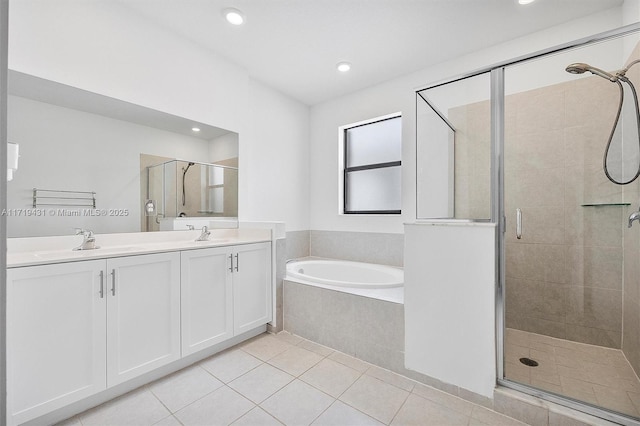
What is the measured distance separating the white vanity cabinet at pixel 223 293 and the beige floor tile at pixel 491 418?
164 centimetres

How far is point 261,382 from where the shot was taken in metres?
1.80

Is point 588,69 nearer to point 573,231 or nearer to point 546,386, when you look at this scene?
point 573,231

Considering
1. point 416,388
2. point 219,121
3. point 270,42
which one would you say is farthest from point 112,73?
point 416,388

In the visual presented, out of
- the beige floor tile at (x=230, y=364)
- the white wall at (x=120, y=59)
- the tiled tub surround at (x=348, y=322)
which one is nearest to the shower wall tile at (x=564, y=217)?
the tiled tub surround at (x=348, y=322)

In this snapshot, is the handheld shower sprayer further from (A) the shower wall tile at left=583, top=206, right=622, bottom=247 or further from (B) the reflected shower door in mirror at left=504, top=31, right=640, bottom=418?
(A) the shower wall tile at left=583, top=206, right=622, bottom=247

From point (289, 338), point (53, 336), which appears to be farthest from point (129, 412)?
point (289, 338)

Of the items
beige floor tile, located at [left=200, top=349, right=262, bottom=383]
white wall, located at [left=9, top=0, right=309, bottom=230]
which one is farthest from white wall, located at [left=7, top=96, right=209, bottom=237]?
beige floor tile, located at [left=200, top=349, right=262, bottom=383]

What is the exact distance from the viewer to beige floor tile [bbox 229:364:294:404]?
5.52 feet

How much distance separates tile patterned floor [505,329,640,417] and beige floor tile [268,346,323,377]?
→ 1230 mm

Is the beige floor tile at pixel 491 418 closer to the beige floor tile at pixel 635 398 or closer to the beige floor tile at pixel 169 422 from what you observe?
the beige floor tile at pixel 635 398

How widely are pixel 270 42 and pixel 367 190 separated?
1868mm

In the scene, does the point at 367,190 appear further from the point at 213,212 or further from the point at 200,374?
the point at 200,374

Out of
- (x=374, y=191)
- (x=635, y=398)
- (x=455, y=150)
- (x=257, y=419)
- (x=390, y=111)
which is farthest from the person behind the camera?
(x=374, y=191)

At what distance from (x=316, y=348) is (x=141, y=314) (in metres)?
1.28
